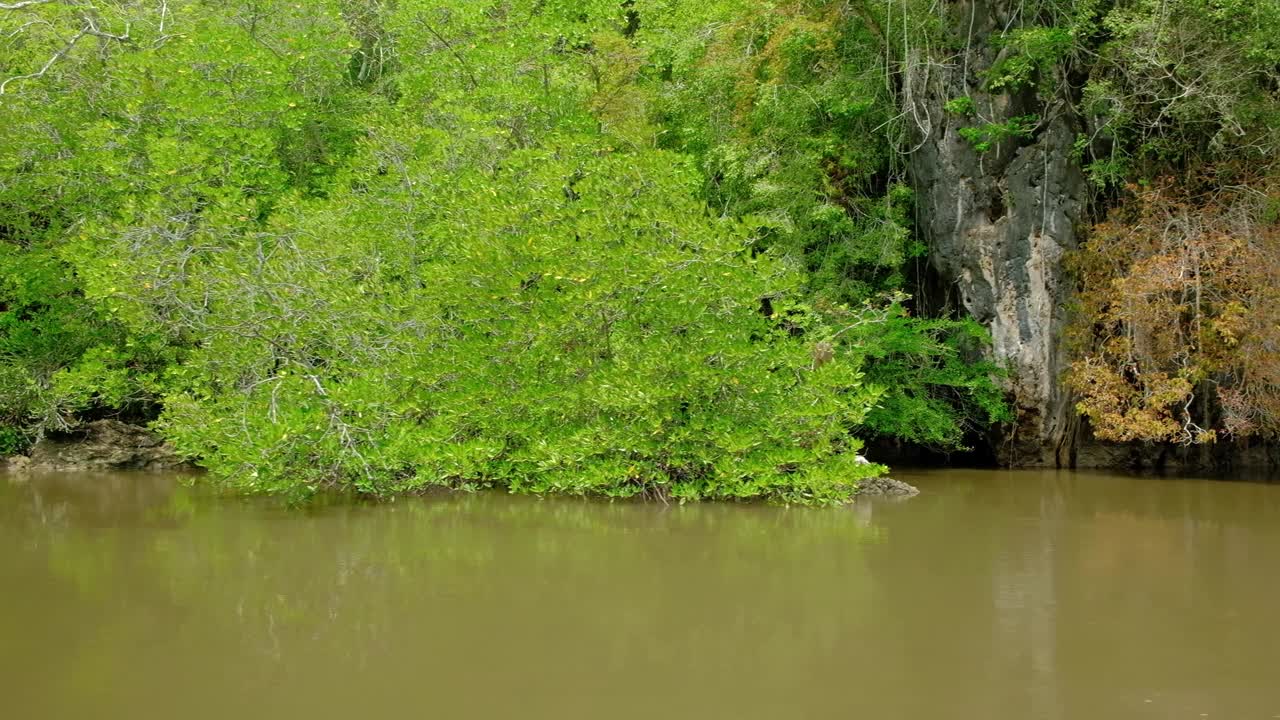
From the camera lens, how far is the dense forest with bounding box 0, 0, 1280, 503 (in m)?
9.84

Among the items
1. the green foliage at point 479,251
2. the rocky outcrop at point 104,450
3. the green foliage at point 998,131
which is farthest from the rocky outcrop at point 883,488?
the rocky outcrop at point 104,450

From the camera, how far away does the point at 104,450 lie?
13.9m

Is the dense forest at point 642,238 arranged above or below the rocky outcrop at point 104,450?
above

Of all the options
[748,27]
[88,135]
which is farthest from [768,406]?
[88,135]

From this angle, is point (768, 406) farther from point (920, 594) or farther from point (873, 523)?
point (920, 594)

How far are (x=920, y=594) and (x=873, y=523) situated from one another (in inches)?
108

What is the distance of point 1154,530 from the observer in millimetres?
8383

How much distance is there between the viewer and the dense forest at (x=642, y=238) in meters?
9.84

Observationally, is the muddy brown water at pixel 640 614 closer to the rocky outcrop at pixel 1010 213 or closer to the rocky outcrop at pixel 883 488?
the rocky outcrop at pixel 883 488

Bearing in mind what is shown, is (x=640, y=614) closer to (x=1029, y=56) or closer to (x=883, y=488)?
(x=883, y=488)

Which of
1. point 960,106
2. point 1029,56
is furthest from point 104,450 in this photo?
point 1029,56

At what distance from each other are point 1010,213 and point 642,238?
5.60m

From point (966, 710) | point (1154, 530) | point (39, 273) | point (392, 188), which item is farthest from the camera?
point (39, 273)

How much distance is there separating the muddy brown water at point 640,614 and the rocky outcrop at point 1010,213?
3.78 metres
